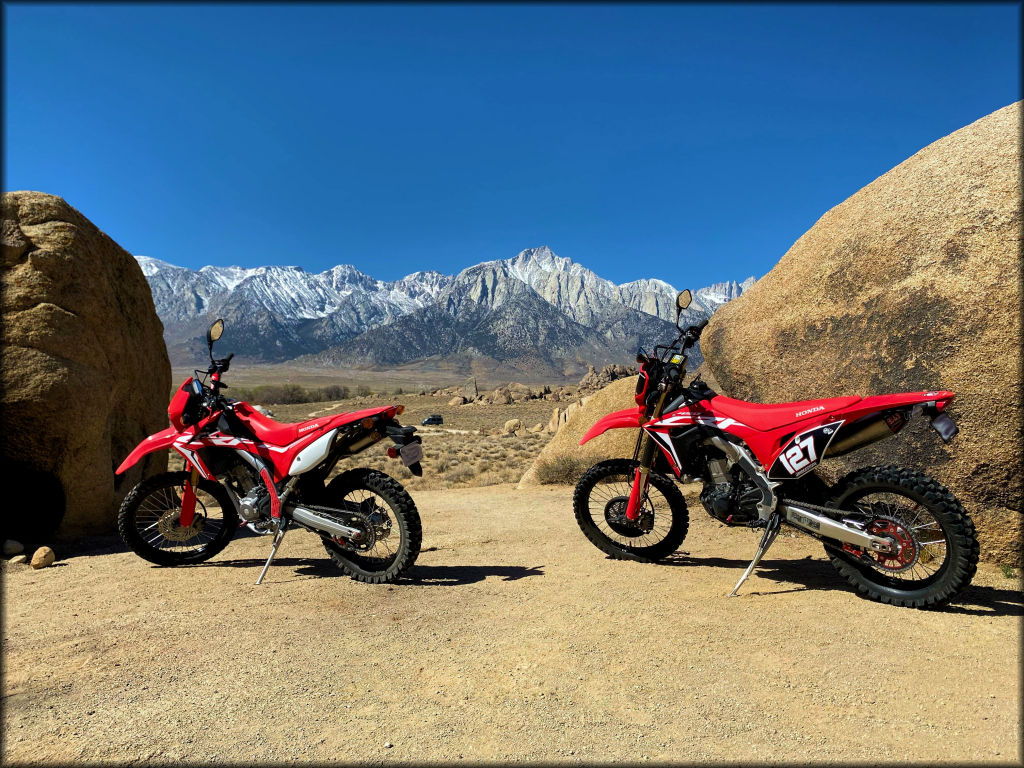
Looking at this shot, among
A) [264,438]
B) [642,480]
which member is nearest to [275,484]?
[264,438]

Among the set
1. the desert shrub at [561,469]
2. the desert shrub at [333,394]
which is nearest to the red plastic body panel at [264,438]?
the desert shrub at [561,469]

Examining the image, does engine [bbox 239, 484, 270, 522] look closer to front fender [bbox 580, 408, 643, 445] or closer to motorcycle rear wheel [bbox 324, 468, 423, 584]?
motorcycle rear wheel [bbox 324, 468, 423, 584]

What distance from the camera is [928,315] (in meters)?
5.02

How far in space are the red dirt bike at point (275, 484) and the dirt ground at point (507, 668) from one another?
0.37 meters

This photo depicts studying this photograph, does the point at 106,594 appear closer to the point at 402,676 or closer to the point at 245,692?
the point at 245,692

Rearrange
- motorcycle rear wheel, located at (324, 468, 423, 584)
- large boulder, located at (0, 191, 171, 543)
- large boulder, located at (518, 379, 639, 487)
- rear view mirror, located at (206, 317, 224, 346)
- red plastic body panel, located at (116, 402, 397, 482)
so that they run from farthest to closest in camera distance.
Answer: large boulder, located at (518, 379, 639, 487), large boulder, located at (0, 191, 171, 543), rear view mirror, located at (206, 317, 224, 346), red plastic body panel, located at (116, 402, 397, 482), motorcycle rear wheel, located at (324, 468, 423, 584)

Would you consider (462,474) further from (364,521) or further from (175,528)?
(364,521)

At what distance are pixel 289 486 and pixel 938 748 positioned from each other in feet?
14.6

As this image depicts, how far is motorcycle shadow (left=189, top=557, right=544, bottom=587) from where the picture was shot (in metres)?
4.98

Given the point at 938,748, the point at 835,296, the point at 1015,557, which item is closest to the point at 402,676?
the point at 938,748

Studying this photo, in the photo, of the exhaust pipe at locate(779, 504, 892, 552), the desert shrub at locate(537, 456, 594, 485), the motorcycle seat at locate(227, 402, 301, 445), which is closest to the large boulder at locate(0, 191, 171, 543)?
the motorcycle seat at locate(227, 402, 301, 445)

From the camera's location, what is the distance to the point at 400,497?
4711mm

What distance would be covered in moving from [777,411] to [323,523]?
12.2ft

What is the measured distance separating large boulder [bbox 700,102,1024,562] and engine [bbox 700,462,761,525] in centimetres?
142
